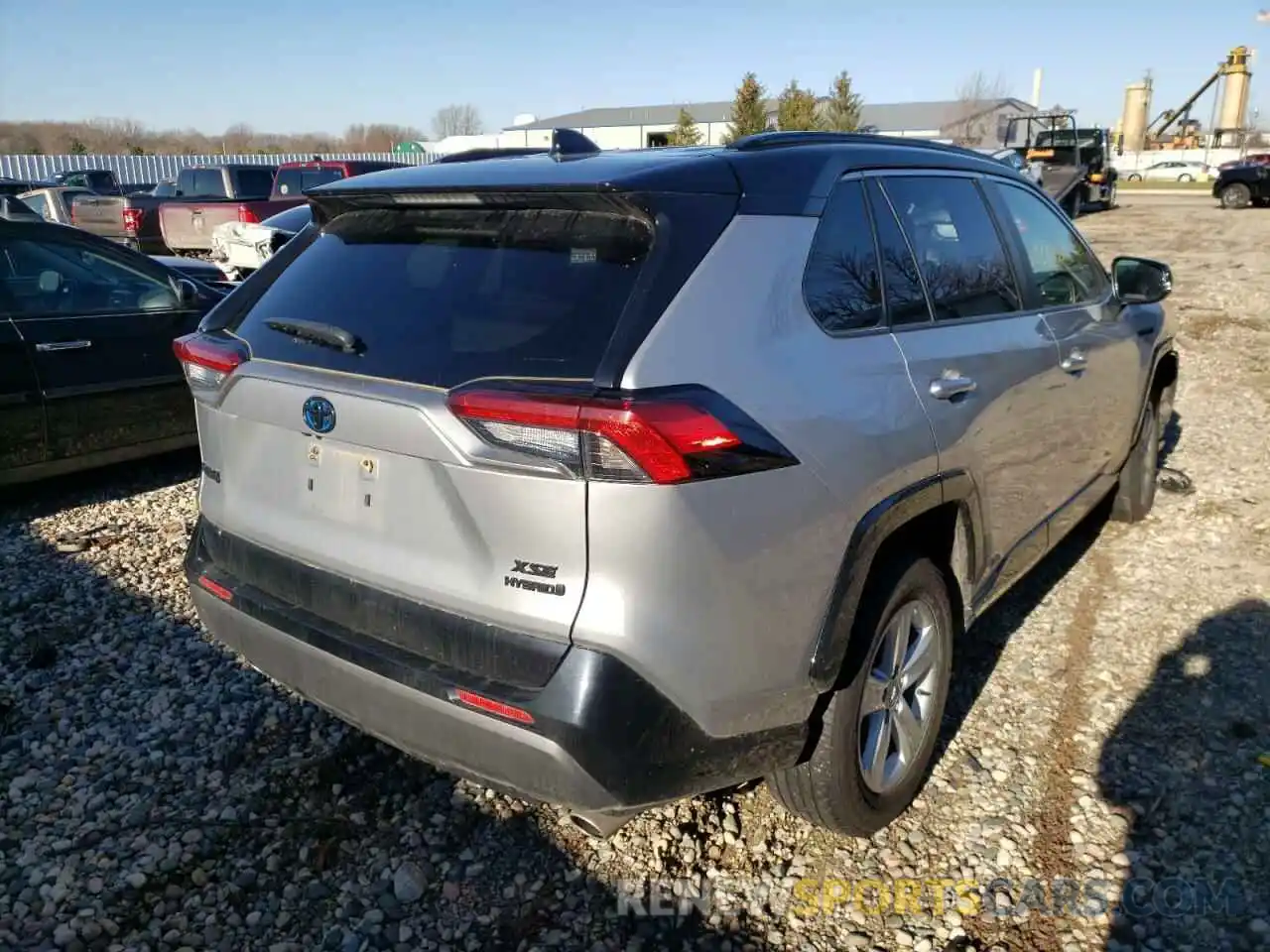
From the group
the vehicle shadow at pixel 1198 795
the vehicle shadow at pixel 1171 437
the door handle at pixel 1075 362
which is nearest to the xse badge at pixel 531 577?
the vehicle shadow at pixel 1198 795

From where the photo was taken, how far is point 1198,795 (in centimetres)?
300

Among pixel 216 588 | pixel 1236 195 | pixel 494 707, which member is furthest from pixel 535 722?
pixel 1236 195

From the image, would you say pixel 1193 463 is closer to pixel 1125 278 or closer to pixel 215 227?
pixel 1125 278

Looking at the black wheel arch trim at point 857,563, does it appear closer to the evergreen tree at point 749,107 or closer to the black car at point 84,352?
the black car at point 84,352

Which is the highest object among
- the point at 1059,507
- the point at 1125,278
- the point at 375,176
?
the point at 375,176

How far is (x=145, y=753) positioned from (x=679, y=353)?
8.02ft

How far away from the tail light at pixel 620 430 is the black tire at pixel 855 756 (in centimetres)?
77

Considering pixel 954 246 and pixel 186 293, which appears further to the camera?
pixel 186 293

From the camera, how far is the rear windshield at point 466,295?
2102mm

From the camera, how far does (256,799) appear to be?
3.00 metres

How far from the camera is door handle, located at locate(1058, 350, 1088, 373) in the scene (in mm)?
3652

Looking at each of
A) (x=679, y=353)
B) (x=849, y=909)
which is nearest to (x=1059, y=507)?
(x=849, y=909)

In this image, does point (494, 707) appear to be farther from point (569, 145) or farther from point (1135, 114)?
point (1135, 114)

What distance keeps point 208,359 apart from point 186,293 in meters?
3.81
